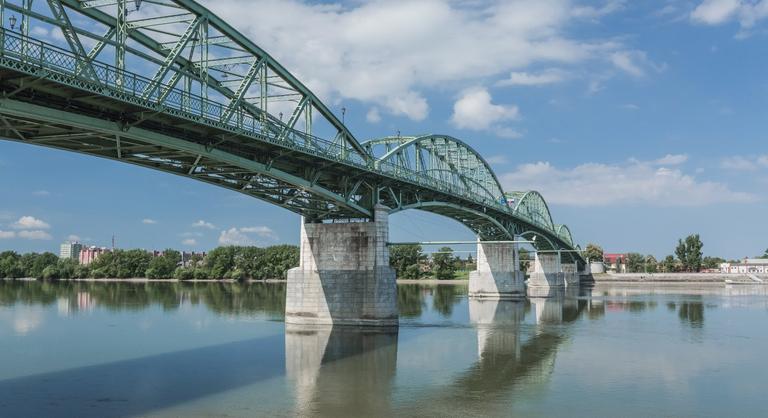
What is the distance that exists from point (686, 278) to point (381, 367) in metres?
118

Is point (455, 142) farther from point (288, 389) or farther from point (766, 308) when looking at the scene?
point (288, 389)

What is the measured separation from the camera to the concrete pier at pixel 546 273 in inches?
4018

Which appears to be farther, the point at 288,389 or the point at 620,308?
the point at 620,308

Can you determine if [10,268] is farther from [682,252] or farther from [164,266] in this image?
[682,252]

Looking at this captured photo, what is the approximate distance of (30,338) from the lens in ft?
118

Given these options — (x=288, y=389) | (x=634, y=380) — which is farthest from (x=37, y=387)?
(x=634, y=380)

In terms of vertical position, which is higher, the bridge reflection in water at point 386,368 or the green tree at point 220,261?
the green tree at point 220,261

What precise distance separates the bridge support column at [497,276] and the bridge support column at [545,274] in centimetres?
2483

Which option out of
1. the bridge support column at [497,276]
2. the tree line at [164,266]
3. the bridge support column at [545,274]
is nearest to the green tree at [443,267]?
the bridge support column at [545,274]

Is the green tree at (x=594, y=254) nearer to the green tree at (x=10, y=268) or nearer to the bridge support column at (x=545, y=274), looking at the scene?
the bridge support column at (x=545, y=274)

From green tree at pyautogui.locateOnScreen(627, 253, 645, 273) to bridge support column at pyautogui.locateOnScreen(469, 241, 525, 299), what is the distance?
96749mm

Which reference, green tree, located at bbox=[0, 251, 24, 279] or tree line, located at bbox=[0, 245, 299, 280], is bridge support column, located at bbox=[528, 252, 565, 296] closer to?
tree line, located at bbox=[0, 245, 299, 280]

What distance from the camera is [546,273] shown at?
339 ft

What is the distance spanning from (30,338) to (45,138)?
16942 mm
